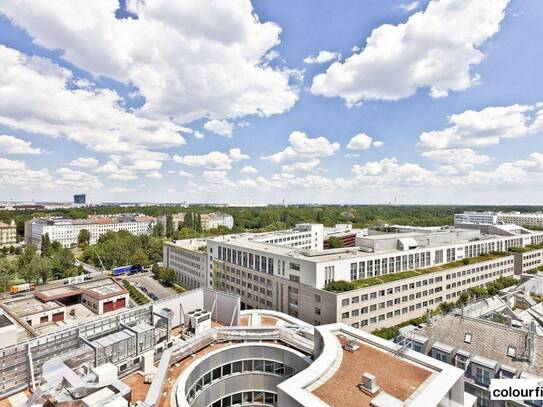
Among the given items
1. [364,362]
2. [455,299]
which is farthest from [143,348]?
[455,299]

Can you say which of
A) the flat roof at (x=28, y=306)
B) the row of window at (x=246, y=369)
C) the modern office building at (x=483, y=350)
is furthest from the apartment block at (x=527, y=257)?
the flat roof at (x=28, y=306)

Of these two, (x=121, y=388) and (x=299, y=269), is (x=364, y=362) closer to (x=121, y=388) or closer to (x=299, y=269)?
(x=121, y=388)

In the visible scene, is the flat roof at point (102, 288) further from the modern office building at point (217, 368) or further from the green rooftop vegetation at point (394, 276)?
the green rooftop vegetation at point (394, 276)

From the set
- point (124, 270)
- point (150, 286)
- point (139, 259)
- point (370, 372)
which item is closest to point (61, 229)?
point (124, 270)

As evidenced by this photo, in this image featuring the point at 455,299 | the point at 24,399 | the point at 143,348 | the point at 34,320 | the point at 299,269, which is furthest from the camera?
the point at 455,299

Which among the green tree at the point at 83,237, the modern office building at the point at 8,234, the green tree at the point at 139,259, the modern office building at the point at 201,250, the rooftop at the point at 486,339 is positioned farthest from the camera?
the modern office building at the point at 8,234

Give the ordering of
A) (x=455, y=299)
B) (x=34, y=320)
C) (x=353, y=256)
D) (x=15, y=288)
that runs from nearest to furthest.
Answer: (x=34, y=320) → (x=353, y=256) → (x=455, y=299) → (x=15, y=288)

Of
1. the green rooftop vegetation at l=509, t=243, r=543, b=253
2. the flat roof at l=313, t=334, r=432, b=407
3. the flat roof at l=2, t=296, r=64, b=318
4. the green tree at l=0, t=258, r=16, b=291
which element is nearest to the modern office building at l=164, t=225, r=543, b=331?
the green rooftop vegetation at l=509, t=243, r=543, b=253
